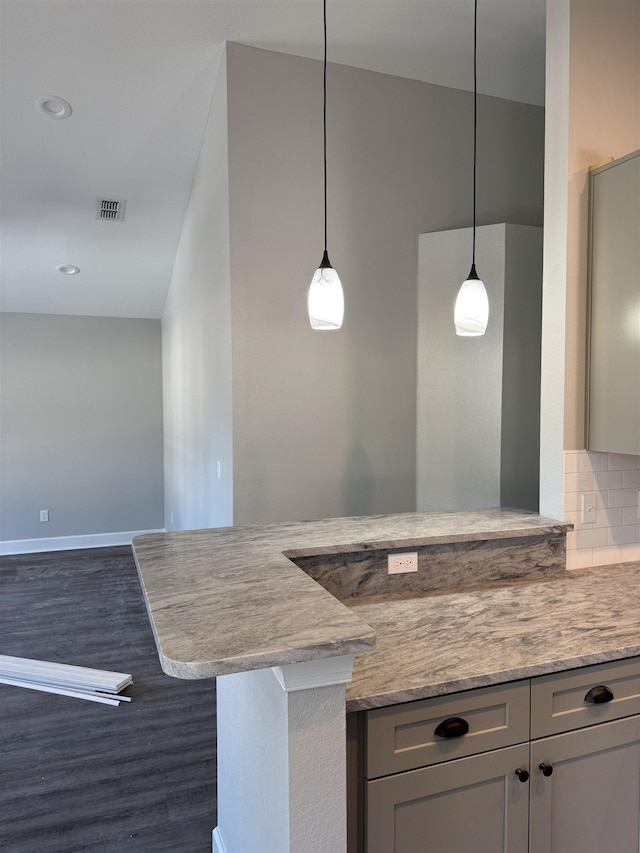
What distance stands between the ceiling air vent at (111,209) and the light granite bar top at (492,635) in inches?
143

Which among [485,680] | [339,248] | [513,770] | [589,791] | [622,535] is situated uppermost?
[339,248]

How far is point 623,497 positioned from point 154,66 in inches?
114

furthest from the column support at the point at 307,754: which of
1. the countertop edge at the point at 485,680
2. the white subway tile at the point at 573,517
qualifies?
the white subway tile at the point at 573,517

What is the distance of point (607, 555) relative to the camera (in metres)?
2.42

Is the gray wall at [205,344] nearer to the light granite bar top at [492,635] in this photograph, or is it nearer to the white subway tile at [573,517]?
the light granite bar top at [492,635]

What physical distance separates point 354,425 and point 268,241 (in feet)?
3.25

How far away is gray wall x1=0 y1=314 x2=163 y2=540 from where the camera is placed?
6418 mm

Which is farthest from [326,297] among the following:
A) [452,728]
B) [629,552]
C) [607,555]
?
[629,552]

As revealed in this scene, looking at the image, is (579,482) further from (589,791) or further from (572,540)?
(589,791)

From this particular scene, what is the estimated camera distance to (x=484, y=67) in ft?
10.0

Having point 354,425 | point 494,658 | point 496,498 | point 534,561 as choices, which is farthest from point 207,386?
point 494,658

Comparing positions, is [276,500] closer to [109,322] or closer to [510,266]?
[510,266]

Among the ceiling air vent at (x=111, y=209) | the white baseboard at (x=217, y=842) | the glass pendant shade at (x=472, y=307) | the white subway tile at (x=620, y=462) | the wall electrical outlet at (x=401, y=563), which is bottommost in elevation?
the white baseboard at (x=217, y=842)

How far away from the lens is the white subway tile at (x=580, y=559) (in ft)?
7.71
